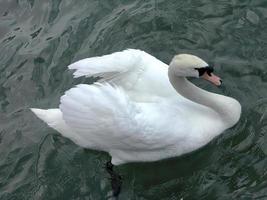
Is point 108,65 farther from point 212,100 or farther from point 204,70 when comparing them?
point 212,100

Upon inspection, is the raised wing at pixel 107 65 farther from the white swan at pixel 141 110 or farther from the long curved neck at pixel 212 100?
the long curved neck at pixel 212 100

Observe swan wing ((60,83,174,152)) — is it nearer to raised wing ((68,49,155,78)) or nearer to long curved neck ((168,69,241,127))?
raised wing ((68,49,155,78))

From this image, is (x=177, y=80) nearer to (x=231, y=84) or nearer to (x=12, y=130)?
(x=231, y=84)

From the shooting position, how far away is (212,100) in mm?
6598

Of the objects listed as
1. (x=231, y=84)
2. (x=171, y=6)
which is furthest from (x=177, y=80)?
(x=171, y=6)

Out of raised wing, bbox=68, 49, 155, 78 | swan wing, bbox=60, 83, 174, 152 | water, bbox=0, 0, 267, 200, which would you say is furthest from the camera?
water, bbox=0, 0, 267, 200

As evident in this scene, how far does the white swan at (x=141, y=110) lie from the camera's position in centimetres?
607

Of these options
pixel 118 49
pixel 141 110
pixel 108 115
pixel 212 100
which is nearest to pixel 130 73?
pixel 141 110

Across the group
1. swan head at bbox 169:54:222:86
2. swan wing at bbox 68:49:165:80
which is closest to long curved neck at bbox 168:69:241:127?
swan head at bbox 169:54:222:86

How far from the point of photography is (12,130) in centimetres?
744

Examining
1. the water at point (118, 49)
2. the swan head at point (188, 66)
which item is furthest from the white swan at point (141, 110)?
the water at point (118, 49)

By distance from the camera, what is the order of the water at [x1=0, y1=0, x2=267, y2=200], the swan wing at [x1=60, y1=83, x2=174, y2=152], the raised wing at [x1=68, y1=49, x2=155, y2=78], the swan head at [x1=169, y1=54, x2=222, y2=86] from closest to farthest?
the swan wing at [x1=60, y1=83, x2=174, y2=152], the swan head at [x1=169, y1=54, x2=222, y2=86], the raised wing at [x1=68, y1=49, x2=155, y2=78], the water at [x1=0, y1=0, x2=267, y2=200]

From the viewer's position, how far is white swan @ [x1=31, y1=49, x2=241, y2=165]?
239 inches

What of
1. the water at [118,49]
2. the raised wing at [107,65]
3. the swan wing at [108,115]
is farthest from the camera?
the water at [118,49]
